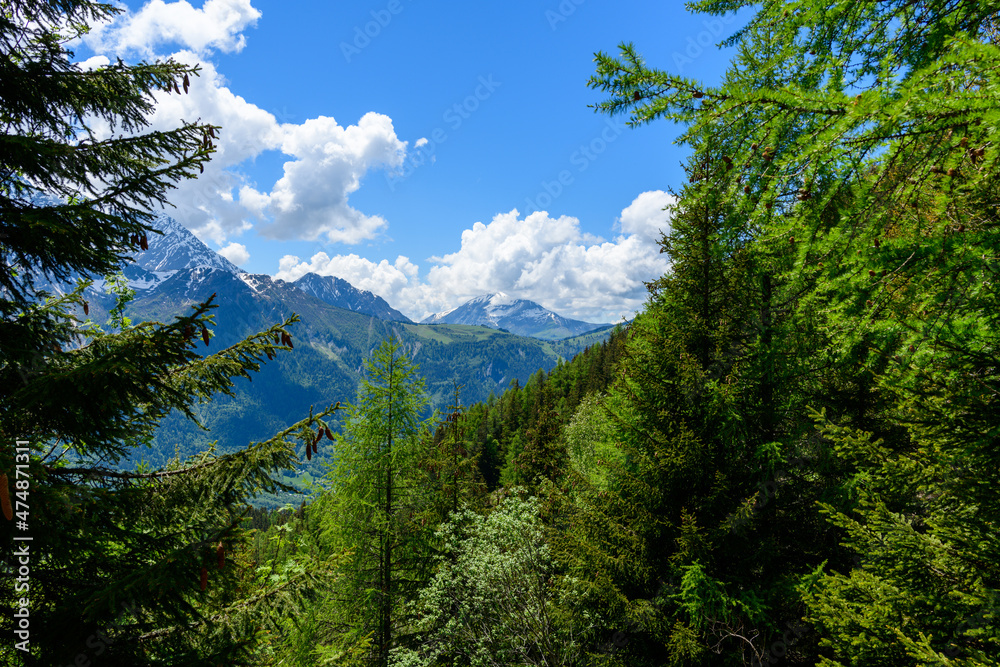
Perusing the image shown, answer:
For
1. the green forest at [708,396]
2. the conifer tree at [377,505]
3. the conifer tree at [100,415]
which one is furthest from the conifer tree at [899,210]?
the conifer tree at [377,505]

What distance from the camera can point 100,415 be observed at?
3.37 metres

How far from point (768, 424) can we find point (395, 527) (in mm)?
10219

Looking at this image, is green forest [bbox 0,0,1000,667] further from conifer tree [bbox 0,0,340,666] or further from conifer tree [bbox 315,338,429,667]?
conifer tree [bbox 315,338,429,667]

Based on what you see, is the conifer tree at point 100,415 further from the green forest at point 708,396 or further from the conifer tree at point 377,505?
the conifer tree at point 377,505

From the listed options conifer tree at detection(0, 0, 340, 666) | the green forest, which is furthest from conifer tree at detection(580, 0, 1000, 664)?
conifer tree at detection(0, 0, 340, 666)

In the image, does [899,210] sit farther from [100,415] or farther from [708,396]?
[100,415]

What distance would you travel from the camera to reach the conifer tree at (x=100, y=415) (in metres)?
2.83

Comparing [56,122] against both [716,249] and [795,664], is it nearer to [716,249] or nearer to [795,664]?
[716,249]

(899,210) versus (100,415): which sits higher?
(899,210)

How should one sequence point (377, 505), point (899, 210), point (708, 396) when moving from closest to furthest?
point (899, 210) → point (708, 396) → point (377, 505)

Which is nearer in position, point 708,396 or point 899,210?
point 899,210

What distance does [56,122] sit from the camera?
14.1 feet

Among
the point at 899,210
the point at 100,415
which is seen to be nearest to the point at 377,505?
the point at 100,415

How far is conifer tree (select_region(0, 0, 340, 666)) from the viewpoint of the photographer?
9.29ft
